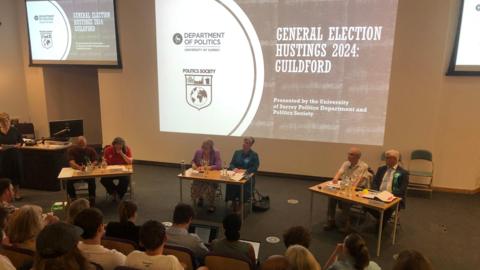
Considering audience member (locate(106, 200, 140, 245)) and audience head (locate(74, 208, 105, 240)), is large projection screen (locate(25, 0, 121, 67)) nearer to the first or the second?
audience member (locate(106, 200, 140, 245))

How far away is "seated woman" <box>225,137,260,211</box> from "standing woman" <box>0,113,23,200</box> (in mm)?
3643

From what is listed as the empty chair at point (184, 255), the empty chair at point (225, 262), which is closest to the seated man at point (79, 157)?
the empty chair at point (184, 255)

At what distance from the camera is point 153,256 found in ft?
8.80

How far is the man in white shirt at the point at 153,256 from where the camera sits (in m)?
2.62

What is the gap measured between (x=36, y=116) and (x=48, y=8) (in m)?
2.68

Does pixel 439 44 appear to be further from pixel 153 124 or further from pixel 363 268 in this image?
pixel 153 124

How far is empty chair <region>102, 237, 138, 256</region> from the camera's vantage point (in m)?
3.05

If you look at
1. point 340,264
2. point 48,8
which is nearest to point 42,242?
point 340,264

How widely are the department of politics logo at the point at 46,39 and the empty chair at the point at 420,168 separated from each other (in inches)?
320

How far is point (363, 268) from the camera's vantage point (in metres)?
2.82

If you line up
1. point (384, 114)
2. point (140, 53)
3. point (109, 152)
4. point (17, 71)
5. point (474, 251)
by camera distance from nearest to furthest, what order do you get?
point (474, 251) → point (109, 152) → point (384, 114) → point (140, 53) → point (17, 71)

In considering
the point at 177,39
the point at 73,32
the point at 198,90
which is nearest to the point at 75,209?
the point at 198,90

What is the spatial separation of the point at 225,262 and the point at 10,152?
17.3ft

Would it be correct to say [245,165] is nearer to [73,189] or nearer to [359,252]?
[73,189]
